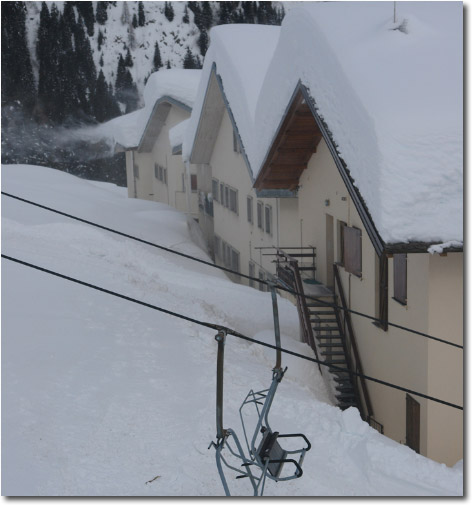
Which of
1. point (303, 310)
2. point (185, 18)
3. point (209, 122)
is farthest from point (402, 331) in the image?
point (185, 18)

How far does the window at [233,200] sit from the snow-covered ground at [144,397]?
219 inches

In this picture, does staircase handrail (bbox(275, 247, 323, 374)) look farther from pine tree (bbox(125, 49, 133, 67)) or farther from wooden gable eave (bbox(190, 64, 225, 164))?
pine tree (bbox(125, 49, 133, 67))

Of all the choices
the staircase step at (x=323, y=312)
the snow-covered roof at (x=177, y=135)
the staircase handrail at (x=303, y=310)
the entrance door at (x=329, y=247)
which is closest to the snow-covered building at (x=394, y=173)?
the staircase handrail at (x=303, y=310)

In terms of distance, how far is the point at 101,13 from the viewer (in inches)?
3201

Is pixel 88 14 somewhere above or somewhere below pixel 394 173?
above

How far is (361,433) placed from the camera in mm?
11719

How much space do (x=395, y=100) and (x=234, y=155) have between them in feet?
46.6

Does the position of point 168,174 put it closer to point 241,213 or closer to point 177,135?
point 177,135

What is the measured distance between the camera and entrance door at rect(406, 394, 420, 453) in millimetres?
13742

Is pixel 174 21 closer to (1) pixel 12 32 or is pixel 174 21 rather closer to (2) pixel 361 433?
(1) pixel 12 32

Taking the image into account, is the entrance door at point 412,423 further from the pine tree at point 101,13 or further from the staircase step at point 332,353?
the pine tree at point 101,13

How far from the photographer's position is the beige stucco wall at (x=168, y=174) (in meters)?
37.2

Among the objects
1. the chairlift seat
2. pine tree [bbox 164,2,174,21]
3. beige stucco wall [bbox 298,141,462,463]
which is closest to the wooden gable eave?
beige stucco wall [bbox 298,141,462,463]

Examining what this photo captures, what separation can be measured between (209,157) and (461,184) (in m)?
18.8
